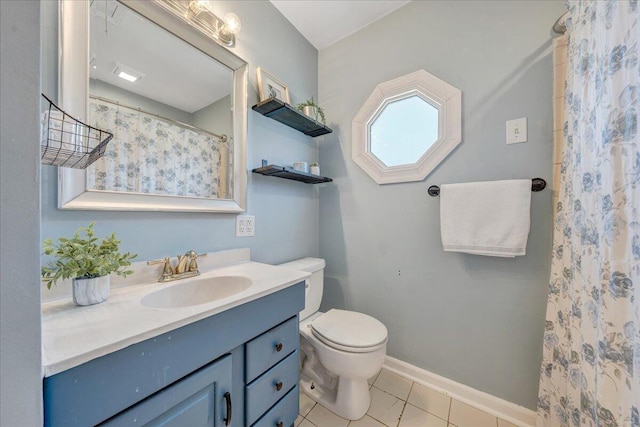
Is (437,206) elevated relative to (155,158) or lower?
lower

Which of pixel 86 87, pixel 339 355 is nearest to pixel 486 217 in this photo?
pixel 339 355

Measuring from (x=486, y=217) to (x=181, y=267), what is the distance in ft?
4.93

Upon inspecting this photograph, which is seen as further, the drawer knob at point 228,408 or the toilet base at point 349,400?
the toilet base at point 349,400

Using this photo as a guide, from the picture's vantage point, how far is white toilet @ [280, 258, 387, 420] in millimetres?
A: 1149

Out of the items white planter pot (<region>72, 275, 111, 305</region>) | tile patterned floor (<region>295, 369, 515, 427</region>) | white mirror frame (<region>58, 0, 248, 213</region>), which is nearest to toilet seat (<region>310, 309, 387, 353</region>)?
tile patterned floor (<region>295, 369, 515, 427</region>)

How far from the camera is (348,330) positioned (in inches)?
50.1

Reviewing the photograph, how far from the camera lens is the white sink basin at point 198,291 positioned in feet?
2.93

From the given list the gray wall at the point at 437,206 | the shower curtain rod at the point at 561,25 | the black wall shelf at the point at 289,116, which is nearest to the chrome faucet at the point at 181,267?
the black wall shelf at the point at 289,116

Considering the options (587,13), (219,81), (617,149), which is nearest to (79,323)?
(219,81)

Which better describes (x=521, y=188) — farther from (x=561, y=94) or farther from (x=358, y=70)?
(x=358, y=70)

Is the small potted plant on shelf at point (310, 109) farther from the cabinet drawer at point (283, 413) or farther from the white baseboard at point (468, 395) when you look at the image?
the white baseboard at point (468, 395)

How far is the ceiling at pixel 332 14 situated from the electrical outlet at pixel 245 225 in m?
1.41
